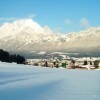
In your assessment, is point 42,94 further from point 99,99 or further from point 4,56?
point 4,56

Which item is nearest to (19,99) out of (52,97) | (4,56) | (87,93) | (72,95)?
(52,97)

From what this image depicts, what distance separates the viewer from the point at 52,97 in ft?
21.1

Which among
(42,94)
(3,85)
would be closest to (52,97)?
(42,94)

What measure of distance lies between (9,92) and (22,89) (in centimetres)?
62

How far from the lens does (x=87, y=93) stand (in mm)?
7211

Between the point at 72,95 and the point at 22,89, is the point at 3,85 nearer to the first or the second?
the point at 22,89

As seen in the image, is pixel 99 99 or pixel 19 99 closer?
pixel 19 99

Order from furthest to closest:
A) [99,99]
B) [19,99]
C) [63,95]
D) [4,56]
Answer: [4,56]
[63,95]
[99,99]
[19,99]

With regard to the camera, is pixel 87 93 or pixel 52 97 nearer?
pixel 52 97

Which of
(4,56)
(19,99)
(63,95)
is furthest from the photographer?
(4,56)

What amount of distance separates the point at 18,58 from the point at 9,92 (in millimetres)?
72452

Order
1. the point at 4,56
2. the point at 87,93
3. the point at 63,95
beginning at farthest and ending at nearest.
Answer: the point at 4,56
the point at 87,93
the point at 63,95

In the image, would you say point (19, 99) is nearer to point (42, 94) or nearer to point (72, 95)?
point (42, 94)

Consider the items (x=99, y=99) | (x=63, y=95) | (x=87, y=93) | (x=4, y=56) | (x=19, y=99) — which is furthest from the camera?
(x=4, y=56)
